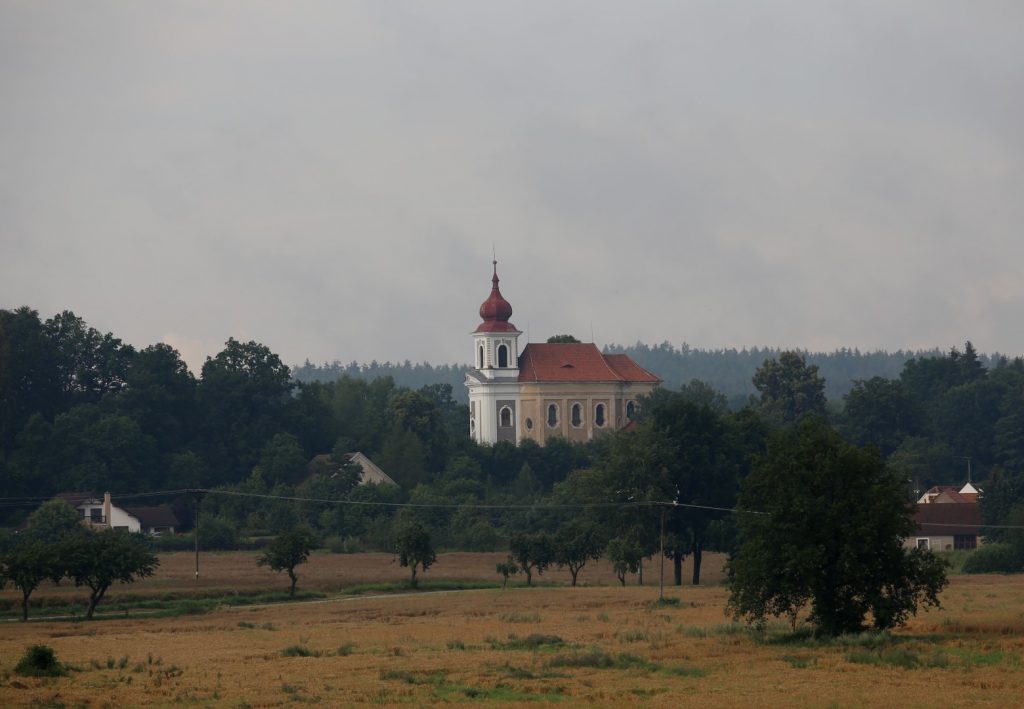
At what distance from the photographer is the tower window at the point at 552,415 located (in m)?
136

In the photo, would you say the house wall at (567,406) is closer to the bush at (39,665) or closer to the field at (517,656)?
the field at (517,656)

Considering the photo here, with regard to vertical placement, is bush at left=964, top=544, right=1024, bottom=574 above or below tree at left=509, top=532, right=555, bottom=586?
below

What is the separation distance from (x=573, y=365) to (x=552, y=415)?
4.45 metres

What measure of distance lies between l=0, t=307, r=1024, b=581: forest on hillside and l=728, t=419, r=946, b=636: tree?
2917 cm

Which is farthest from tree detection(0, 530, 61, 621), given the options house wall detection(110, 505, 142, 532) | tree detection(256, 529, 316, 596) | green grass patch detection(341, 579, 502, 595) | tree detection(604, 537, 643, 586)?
house wall detection(110, 505, 142, 532)

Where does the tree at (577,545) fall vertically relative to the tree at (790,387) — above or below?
below

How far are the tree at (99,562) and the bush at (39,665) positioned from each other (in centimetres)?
2063

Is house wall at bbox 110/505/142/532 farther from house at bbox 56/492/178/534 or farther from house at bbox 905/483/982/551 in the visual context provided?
house at bbox 905/483/982/551

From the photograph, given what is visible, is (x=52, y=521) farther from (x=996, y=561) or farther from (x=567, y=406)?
(x=567, y=406)

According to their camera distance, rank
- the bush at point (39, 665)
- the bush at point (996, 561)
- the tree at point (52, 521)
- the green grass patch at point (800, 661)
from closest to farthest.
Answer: the bush at point (39, 665)
the green grass patch at point (800, 661)
the bush at point (996, 561)
the tree at point (52, 521)

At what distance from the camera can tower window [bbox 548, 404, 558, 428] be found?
136 metres

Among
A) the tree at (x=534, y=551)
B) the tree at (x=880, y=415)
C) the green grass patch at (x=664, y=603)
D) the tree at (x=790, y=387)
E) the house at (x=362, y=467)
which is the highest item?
the tree at (x=790, y=387)

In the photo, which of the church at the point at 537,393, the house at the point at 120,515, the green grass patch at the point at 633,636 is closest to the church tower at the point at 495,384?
the church at the point at 537,393

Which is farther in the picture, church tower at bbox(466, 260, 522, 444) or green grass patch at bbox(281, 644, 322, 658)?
church tower at bbox(466, 260, 522, 444)
